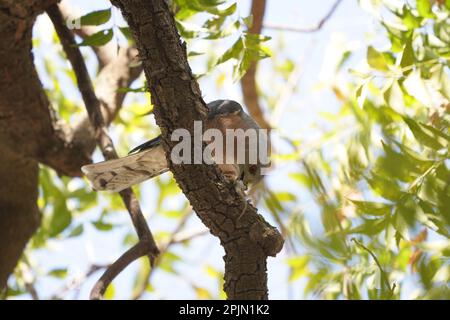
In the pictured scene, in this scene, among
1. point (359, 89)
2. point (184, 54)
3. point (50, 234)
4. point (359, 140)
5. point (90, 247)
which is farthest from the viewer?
point (90, 247)

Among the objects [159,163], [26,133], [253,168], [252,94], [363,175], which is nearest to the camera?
[363,175]

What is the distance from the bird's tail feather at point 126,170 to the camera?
3.39m

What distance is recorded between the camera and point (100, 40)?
3.07 metres

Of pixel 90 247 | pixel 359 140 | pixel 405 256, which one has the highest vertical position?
pixel 359 140

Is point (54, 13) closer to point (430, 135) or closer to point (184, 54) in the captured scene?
point (184, 54)

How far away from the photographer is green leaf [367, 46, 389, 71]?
9.89 ft

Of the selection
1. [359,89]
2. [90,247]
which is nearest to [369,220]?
[359,89]

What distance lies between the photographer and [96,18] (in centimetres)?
303

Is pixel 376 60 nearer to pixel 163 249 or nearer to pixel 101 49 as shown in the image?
pixel 101 49

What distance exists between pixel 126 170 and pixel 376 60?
1422mm

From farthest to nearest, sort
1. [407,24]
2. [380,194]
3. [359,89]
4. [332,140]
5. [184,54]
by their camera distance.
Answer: [332,140] → [407,24] → [359,89] → [184,54] → [380,194]

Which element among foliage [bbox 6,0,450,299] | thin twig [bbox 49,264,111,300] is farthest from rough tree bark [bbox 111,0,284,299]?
thin twig [bbox 49,264,111,300]

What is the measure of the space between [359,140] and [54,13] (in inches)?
98.0

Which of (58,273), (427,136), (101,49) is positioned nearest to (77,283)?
(58,273)
